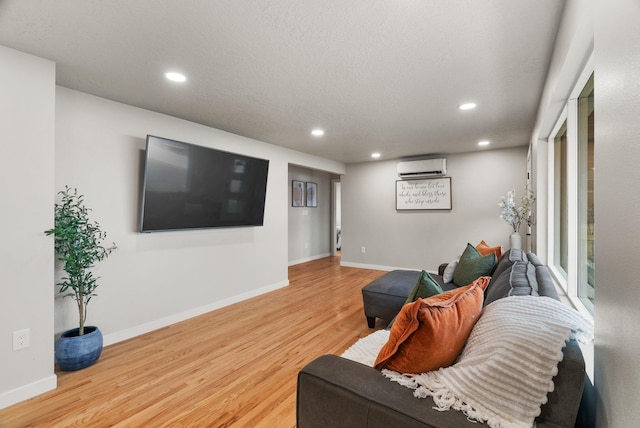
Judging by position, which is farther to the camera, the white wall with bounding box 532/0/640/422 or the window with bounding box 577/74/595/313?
the window with bounding box 577/74/595/313

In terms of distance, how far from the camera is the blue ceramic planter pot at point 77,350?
221 cm

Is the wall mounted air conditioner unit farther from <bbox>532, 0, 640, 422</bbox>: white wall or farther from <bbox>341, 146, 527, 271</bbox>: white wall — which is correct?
<bbox>532, 0, 640, 422</bbox>: white wall

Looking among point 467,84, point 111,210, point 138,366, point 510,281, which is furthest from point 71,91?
point 510,281

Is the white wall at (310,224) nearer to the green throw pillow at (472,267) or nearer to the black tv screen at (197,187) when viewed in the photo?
the black tv screen at (197,187)

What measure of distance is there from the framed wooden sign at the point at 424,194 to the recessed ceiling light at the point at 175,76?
4.31 metres

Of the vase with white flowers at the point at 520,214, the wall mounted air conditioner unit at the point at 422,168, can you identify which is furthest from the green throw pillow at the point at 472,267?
the wall mounted air conditioner unit at the point at 422,168

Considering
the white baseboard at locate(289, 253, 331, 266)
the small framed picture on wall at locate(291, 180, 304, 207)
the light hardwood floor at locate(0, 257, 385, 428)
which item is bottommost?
the light hardwood floor at locate(0, 257, 385, 428)

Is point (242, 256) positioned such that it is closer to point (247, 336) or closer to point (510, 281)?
point (247, 336)

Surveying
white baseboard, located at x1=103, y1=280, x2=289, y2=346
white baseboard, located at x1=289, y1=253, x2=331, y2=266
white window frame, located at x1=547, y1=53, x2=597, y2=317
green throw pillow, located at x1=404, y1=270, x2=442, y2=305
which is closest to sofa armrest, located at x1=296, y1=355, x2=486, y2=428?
green throw pillow, located at x1=404, y1=270, x2=442, y2=305

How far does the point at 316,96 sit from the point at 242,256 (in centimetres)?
239

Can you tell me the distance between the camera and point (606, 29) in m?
0.76

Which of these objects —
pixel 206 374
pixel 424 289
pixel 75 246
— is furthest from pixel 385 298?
pixel 75 246

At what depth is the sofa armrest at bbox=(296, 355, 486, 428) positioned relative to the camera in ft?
2.98

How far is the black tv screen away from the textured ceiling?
0.46m
